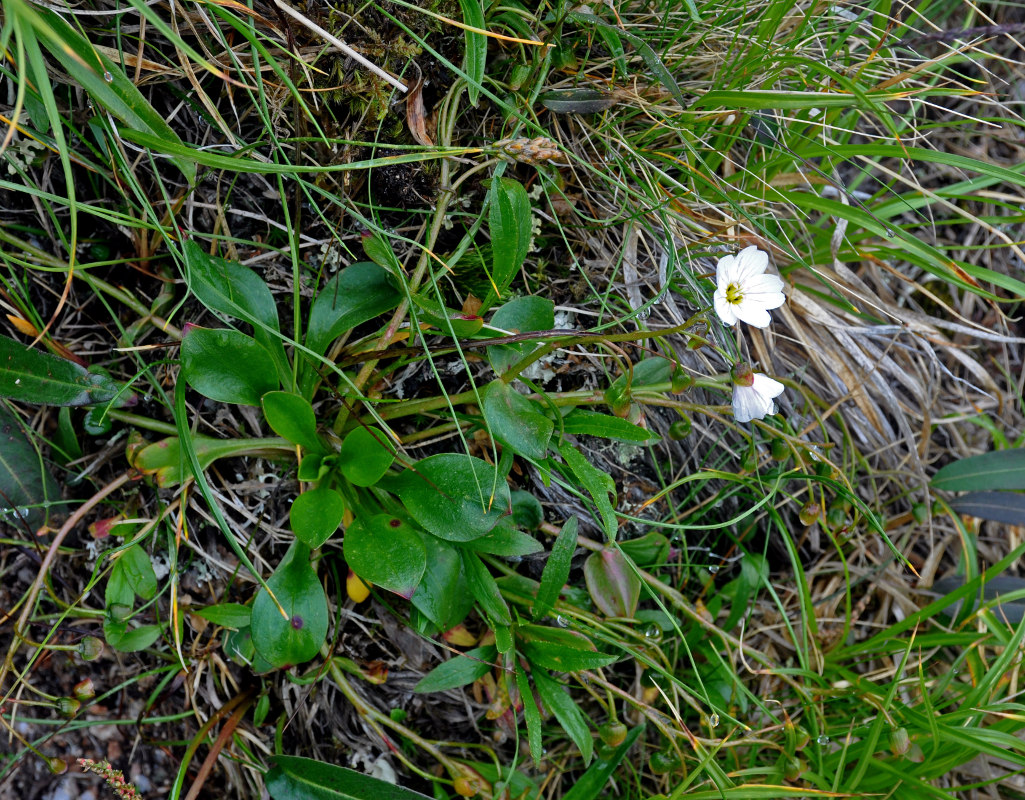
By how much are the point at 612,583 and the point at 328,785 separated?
0.70 metres

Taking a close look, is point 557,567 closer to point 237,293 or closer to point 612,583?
point 612,583

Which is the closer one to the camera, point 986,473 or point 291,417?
point 291,417

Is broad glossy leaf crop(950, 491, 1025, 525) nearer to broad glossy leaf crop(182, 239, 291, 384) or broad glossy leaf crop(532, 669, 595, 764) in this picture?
broad glossy leaf crop(532, 669, 595, 764)

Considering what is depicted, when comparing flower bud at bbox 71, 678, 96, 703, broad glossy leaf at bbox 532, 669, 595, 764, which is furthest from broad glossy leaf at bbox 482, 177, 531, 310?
flower bud at bbox 71, 678, 96, 703

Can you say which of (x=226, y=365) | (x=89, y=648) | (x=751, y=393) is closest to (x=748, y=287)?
(x=751, y=393)

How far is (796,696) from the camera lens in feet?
5.55

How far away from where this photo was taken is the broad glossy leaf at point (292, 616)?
1365mm

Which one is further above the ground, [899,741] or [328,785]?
[899,741]

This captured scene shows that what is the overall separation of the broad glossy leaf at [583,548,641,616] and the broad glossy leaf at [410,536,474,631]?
0.26 meters

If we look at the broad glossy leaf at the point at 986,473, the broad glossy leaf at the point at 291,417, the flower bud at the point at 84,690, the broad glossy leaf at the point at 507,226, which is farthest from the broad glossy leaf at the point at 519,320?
the broad glossy leaf at the point at 986,473

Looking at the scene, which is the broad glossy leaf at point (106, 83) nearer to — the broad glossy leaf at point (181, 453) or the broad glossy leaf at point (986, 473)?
the broad glossy leaf at point (181, 453)

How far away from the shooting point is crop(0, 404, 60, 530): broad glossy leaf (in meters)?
1.46

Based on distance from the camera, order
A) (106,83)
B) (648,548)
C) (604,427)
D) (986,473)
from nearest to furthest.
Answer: (106,83)
(604,427)
(648,548)
(986,473)

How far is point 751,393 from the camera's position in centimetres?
125
